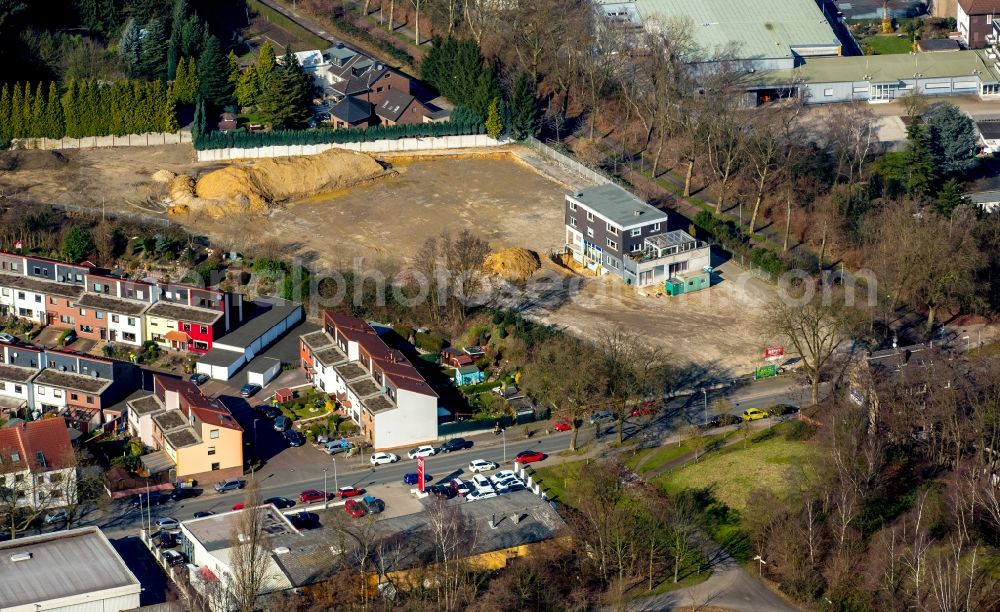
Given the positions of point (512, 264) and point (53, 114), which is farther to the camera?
point (53, 114)

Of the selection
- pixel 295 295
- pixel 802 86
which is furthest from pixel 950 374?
pixel 802 86

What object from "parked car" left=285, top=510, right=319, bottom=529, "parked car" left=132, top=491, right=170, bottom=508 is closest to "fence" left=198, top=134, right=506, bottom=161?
"parked car" left=132, top=491, right=170, bottom=508

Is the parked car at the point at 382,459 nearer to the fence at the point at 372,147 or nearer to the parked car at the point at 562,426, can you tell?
the parked car at the point at 562,426

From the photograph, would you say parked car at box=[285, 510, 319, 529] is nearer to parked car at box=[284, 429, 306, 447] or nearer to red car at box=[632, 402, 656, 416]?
parked car at box=[284, 429, 306, 447]

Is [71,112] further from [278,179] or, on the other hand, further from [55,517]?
[55,517]

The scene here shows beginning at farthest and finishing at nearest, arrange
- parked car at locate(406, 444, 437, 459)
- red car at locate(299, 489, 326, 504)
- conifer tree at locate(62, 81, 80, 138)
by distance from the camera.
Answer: conifer tree at locate(62, 81, 80, 138)
parked car at locate(406, 444, 437, 459)
red car at locate(299, 489, 326, 504)

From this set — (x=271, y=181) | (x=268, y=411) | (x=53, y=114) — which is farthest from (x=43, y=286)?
(x=53, y=114)

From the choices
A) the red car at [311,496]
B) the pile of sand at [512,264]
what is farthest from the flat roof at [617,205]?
the red car at [311,496]
